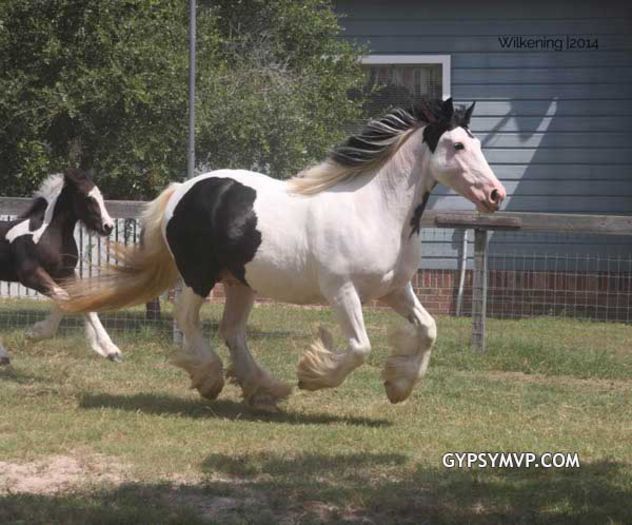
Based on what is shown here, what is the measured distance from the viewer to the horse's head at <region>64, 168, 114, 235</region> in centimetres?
956

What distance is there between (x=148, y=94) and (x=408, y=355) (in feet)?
16.3

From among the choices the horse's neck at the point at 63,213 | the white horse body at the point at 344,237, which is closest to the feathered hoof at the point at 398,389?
the white horse body at the point at 344,237

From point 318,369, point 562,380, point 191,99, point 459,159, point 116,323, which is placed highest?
point 191,99

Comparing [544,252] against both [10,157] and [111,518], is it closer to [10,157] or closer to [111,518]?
[10,157]

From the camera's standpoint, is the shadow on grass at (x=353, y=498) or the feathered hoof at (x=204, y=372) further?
the feathered hoof at (x=204, y=372)

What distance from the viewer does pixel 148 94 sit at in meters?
11.2

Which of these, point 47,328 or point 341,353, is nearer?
point 341,353

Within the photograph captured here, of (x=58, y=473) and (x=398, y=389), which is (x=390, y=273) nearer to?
(x=398, y=389)

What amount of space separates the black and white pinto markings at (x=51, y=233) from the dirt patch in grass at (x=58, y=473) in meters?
3.31

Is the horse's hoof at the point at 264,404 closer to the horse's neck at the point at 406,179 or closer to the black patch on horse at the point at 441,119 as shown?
the horse's neck at the point at 406,179

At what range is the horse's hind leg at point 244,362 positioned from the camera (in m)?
7.81

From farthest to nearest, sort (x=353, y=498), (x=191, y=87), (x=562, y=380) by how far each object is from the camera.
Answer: (x=191, y=87) → (x=562, y=380) → (x=353, y=498)

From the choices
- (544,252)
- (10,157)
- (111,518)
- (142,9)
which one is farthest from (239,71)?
(111,518)

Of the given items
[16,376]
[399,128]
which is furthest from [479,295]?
[16,376]
